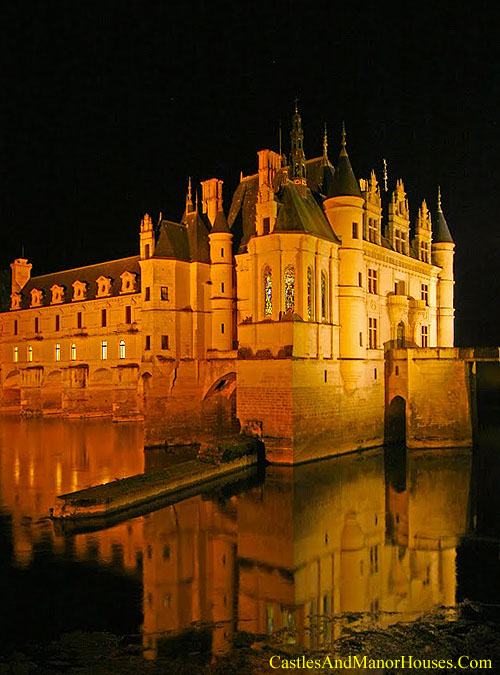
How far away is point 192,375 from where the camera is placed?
36.1 meters

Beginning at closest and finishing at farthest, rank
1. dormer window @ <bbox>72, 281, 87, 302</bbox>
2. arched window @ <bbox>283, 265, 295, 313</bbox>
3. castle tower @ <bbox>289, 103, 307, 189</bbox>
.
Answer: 1. arched window @ <bbox>283, 265, 295, 313</bbox>
2. castle tower @ <bbox>289, 103, 307, 189</bbox>
3. dormer window @ <bbox>72, 281, 87, 302</bbox>

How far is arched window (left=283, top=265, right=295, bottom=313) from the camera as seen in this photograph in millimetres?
29328

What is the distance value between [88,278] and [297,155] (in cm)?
2519

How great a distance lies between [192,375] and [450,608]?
24628mm

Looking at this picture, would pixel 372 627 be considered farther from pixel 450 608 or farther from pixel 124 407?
pixel 124 407

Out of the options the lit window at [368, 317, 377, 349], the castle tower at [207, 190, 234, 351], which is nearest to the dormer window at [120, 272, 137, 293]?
the castle tower at [207, 190, 234, 351]

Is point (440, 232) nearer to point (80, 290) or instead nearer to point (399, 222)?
point (399, 222)

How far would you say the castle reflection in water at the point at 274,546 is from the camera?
1304 centimetres

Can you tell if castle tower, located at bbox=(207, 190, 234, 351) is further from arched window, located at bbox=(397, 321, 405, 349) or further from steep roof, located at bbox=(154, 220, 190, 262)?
arched window, located at bbox=(397, 321, 405, 349)

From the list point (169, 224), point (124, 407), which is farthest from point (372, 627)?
point (124, 407)

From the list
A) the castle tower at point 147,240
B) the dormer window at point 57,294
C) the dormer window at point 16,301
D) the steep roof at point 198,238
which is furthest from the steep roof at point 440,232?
the dormer window at point 16,301

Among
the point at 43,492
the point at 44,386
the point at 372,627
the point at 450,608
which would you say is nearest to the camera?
the point at 372,627

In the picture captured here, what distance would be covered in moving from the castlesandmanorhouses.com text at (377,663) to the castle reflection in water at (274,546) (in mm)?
881

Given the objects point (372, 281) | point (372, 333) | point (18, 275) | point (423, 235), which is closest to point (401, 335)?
point (372, 333)
